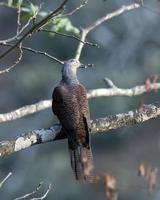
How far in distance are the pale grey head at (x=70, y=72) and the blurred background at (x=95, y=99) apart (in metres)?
8.27

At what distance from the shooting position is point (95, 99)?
16219mm

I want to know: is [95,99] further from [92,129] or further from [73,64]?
[92,129]

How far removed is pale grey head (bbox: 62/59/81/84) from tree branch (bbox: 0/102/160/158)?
873 mm

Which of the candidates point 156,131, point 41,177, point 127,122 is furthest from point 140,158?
point 127,122

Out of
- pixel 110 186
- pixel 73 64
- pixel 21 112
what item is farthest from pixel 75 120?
pixel 110 186

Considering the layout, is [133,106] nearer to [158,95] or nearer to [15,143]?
[158,95]

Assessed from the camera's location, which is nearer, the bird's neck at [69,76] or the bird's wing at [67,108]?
the bird's wing at [67,108]

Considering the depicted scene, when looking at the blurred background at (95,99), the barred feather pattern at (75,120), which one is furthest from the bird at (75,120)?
the blurred background at (95,99)

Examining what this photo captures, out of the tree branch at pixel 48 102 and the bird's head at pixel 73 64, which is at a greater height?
the bird's head at pixel 73 64

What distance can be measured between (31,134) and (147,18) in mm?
13850

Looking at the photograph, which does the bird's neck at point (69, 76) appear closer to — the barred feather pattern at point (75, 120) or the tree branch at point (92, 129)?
the barred feather pattern at point (75, 120)

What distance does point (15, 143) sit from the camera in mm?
5531

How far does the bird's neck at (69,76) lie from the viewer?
23.2 ft

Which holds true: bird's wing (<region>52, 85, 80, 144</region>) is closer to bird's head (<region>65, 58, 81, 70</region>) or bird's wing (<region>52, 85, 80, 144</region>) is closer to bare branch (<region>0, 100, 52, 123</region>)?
bare branch (<region>0, 100, 52, 123</region>)
